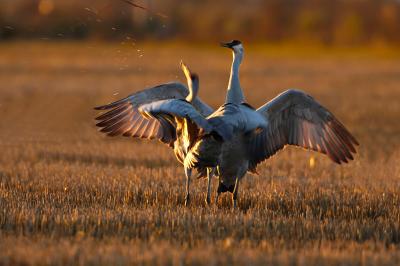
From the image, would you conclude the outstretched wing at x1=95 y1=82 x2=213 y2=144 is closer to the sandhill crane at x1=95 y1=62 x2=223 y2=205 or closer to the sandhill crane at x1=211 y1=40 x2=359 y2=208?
the sandhill crane at x1=95 y1=62 x2=223 y2=205

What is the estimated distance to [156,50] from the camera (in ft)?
192

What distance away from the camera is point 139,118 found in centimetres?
1113

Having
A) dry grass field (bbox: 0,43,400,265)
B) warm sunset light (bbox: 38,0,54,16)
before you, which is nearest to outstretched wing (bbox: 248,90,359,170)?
dry grass field (bbox: 0,43,400,265)

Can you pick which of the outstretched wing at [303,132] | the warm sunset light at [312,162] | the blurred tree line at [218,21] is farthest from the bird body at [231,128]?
the blurred tree line at [218,21]

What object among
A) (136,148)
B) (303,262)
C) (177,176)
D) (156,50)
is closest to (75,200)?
(177,176)

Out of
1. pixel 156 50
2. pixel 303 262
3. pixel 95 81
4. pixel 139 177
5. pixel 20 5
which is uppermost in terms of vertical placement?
pixel 20 5

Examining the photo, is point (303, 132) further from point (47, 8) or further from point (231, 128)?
point (47, 8)

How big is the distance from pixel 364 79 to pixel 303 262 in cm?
3271

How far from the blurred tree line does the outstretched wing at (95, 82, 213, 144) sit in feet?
137

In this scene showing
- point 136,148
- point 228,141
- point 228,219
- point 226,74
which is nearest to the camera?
point 228,219

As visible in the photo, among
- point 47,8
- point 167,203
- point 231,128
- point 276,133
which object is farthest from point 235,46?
point 47,8

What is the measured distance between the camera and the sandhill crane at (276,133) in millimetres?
10008

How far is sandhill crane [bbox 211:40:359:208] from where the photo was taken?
10.0m

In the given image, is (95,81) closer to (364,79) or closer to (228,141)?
(364,79)
